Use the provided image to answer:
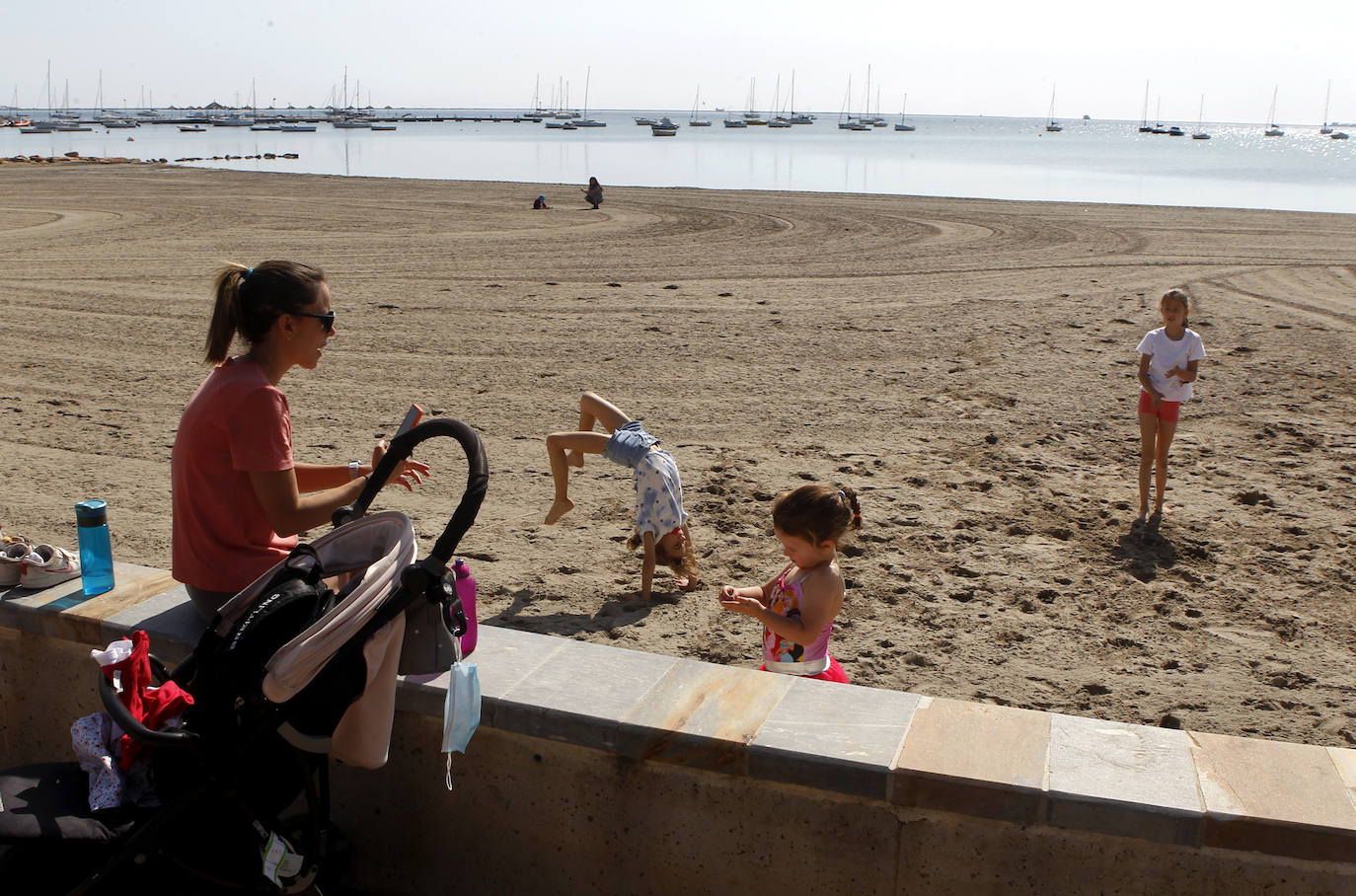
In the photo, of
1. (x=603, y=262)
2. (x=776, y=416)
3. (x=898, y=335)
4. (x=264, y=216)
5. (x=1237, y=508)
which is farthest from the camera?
(x=264, y=216)

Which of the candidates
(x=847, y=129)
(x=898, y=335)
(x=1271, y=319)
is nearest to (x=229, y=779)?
(x=898, y=335)

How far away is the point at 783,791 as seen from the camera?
292cm

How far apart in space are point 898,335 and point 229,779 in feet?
33.9

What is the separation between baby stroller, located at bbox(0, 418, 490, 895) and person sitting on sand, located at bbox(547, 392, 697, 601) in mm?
2866

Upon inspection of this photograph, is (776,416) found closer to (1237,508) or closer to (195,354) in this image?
(1237,508)

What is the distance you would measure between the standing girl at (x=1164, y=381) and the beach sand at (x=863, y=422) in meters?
0.39

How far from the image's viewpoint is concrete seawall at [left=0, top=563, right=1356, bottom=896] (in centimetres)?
270

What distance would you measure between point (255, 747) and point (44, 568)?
1.56 metres

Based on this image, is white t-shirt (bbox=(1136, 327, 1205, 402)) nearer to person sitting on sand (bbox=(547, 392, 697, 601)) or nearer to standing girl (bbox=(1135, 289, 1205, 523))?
standing girl (bbox=(1135, 289, 1205, 523))

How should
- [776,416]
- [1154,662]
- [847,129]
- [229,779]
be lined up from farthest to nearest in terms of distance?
1. [847,129]
2. [776,416]
3. [1154,662]
4. [229,779]

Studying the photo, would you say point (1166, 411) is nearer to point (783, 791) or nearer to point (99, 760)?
point (783, 791)

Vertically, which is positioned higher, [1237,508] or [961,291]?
[961,291]

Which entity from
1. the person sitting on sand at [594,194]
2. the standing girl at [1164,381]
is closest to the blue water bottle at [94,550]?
the standing girl at [1164,381]

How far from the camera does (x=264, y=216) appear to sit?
75.9ft
